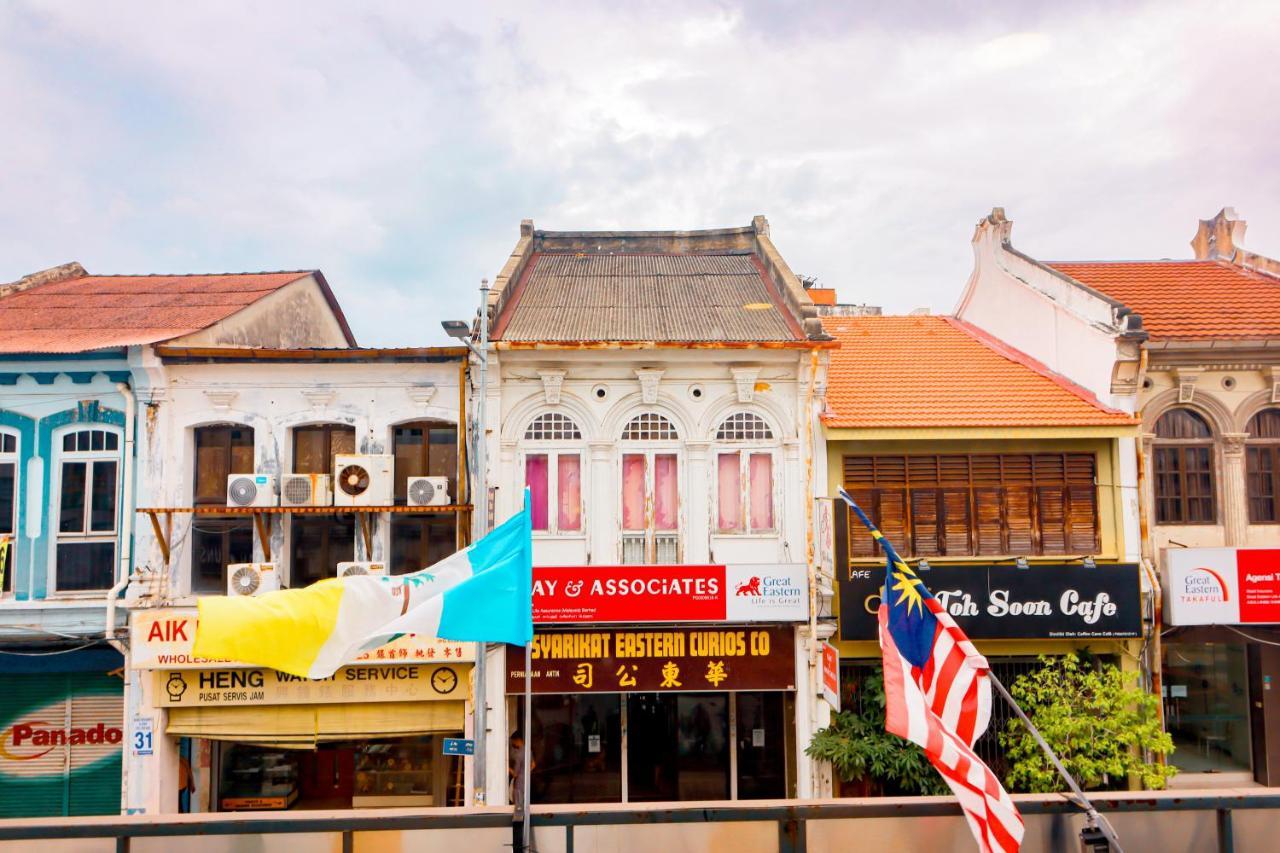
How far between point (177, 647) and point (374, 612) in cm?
→ 1022

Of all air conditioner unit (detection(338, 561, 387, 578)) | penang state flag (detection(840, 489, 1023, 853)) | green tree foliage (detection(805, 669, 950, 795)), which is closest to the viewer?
penang state flag (detection(840, 489, 1023, 853))

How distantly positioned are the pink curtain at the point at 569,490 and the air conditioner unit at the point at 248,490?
5.04 m

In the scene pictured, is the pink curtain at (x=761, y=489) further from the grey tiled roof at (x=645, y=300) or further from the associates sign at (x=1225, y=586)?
the associates sign at (x=1225, y=586)

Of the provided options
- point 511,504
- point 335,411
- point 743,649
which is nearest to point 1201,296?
point 743,649

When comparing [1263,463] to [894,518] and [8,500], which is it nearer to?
[894,518]

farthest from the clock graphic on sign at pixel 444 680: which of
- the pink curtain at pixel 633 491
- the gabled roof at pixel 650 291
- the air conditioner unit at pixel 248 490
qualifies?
the gabled roof at pixel 650 291

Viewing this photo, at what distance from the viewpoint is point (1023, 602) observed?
14633 mm

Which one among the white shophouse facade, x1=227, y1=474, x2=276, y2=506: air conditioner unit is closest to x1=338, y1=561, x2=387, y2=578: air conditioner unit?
x1=227, y1=474, x2=276, y2=506: air conditioner unit

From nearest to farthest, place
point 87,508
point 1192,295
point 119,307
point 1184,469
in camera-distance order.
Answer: point 87,508
point 1184,469
point 119,307
point 1192,295

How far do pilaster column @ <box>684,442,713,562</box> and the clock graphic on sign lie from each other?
4540 millimetres

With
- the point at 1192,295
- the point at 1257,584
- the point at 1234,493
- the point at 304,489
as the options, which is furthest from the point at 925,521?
the point at 304,489

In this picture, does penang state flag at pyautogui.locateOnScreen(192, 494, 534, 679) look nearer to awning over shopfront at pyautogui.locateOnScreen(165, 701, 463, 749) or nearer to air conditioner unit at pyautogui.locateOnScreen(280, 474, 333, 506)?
air conditioner unit at pyautogui.locateOnScreen(280, 474, 333, 506)

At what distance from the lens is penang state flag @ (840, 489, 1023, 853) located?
552 cm

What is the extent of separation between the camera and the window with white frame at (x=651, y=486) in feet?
50.3
